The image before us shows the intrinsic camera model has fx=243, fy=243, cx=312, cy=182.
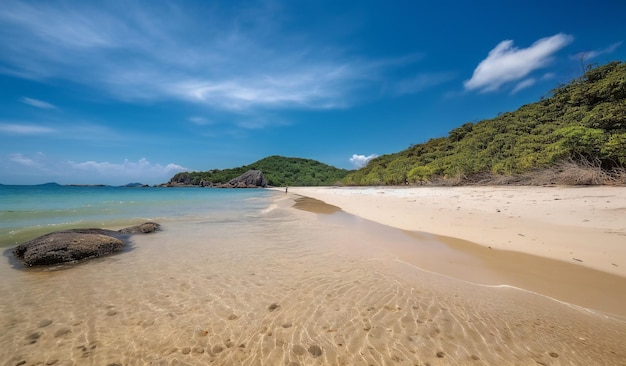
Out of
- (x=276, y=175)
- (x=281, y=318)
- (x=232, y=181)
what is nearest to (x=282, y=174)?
(x=276, y=175)

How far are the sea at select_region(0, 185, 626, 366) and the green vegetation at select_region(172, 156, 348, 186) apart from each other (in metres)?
107

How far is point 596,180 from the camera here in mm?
14055

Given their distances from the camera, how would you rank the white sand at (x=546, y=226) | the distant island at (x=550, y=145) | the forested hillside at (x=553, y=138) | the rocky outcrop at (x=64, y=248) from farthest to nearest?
the forested hillside at (x=553, y=138) < the distant island at (x=550, y=145) < the rocky outcrop at (x=64, y=248) < the white sand at (x=546, y=226)

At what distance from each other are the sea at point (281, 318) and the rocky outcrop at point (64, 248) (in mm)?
305

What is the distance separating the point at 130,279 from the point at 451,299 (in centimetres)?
519

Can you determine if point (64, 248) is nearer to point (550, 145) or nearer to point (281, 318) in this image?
point (281, 318)

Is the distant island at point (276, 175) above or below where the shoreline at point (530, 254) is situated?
above

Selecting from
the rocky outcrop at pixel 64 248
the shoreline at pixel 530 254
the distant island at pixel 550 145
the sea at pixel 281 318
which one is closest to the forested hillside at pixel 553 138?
the distant island at pixel 550 145

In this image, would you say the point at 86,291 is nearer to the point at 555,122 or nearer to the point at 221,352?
the point at 221,352

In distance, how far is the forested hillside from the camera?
15.8m

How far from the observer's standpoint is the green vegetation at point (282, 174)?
389ft

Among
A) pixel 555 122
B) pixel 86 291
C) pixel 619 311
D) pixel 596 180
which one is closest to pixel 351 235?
pixel 619 311

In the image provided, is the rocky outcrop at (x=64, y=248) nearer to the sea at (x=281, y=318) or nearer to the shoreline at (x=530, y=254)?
the sea at (x=281, y=318)

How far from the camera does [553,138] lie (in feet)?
70.7
